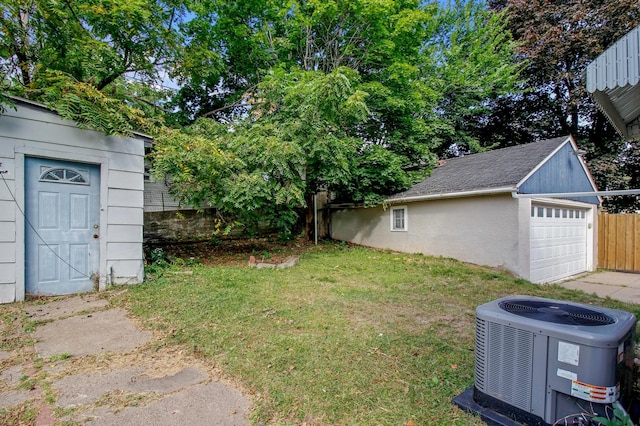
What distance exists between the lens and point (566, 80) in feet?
48.3

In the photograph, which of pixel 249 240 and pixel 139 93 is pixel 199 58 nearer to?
pixel 139 93

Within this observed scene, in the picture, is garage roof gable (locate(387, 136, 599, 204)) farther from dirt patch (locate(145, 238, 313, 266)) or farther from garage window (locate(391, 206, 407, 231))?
dirt patch (locate(145, 238, 313, 266))

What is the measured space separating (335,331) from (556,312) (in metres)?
2.18

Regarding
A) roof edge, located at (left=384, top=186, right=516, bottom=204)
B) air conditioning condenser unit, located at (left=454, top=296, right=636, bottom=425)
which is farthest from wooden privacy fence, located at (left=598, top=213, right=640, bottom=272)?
air conditioning condenser unit, located at (left=454, top=296, right=636, bottom=425)

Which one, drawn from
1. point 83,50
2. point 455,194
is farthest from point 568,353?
point 83,50

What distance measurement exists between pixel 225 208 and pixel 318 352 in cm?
491

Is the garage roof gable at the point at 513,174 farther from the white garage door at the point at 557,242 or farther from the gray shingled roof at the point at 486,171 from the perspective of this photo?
the white garage door at the point at 557,242

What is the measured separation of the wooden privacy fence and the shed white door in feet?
43.8

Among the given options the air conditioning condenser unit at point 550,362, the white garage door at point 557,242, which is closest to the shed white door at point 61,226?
the air conditioning condenser unit at point 550,362

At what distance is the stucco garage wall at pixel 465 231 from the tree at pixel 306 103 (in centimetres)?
131

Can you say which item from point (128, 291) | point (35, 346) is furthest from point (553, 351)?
point (128, 291)

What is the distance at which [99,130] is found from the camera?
5223mm

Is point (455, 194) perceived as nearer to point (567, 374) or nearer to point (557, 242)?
point (557, 242)

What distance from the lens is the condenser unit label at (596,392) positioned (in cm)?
173
